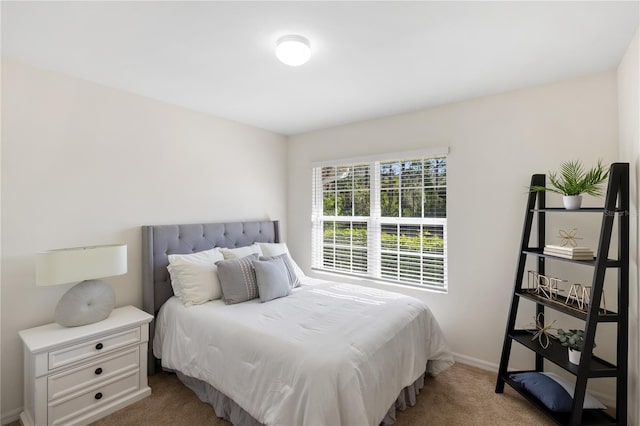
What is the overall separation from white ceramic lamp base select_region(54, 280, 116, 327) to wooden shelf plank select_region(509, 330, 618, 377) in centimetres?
311

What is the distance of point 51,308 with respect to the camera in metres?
2.22

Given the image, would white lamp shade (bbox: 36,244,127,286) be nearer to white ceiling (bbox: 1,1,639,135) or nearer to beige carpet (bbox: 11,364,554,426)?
beige carpet (bbox: 11,364,554,426)

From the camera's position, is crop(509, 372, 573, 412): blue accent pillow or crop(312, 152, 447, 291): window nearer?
crop(509, 372, 573, 412): blue accent pillow

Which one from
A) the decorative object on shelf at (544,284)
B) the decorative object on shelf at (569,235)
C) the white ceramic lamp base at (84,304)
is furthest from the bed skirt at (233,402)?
the decorative object on shelf at (569,235)

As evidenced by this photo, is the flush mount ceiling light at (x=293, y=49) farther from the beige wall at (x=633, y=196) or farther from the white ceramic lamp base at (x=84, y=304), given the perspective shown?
the white ceramic lamp base at (x=84, y=304)

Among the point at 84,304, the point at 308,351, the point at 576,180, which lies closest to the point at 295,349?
the point at 308,351

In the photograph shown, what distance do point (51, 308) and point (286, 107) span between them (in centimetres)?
258

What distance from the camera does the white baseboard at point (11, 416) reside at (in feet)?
6.57

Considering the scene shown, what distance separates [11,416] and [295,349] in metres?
2.08

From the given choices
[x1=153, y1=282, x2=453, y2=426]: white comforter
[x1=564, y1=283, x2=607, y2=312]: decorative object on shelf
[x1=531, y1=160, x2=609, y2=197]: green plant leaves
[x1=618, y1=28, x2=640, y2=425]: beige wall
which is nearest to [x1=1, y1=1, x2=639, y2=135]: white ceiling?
[x1=618, y1=28, x2=640, y2=425]: beige wall

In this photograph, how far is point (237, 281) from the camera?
2541 millimetres

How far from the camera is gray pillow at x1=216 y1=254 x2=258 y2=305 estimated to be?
8.19 feet

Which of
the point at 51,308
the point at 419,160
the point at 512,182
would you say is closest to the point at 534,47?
the point at 512,182

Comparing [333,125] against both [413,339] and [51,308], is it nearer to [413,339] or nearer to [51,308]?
[413,339]
